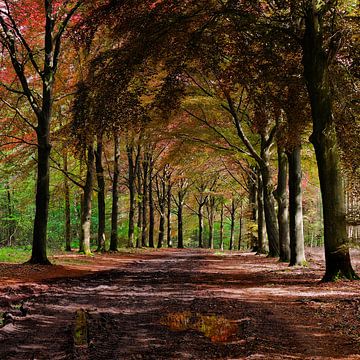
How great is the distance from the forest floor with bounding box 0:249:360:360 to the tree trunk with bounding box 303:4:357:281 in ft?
2.33

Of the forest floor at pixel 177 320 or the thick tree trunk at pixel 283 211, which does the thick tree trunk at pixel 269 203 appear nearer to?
the thick tree trunk at pixel 283 211

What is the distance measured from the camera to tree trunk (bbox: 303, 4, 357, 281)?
10195 mm

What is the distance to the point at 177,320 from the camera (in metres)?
6.16

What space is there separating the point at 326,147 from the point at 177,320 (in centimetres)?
623

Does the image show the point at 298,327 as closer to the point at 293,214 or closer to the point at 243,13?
the point at 243,13

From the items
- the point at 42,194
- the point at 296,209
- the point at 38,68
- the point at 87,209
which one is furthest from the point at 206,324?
the point at 87,209

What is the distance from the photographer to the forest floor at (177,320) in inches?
182

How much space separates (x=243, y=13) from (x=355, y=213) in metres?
5.46

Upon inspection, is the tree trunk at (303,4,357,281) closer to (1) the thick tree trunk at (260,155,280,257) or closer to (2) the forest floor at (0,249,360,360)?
(2) the forest floor at (0,249,360,360)

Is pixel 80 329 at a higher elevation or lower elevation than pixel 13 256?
lower

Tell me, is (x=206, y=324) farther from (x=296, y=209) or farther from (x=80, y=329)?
(x=296, y=209)

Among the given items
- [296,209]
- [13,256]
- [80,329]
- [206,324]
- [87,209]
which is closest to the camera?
[80,329]

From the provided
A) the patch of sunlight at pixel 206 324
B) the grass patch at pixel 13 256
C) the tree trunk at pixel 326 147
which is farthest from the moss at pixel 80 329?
the grass patch at pixel 13 256

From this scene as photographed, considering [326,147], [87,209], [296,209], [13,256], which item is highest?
[326,147]
